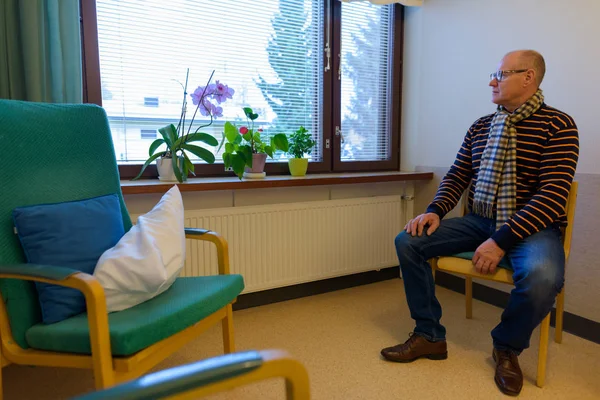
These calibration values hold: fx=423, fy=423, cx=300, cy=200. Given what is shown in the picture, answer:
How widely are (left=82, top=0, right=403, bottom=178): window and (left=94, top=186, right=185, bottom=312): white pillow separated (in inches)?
34.9

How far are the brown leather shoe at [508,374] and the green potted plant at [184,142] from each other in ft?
4.94

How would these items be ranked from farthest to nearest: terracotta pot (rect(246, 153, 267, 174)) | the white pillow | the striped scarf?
terracotta pot (rect(246, 153, 267, 174))
the striped scarf
the white pillow

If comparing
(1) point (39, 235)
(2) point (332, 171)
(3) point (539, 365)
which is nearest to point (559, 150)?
(3) point (539, 365)

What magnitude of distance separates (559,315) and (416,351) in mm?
689

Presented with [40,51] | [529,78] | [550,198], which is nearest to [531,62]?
[529,78]

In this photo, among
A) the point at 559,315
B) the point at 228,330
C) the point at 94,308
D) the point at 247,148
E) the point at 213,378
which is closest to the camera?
the point at 213,378

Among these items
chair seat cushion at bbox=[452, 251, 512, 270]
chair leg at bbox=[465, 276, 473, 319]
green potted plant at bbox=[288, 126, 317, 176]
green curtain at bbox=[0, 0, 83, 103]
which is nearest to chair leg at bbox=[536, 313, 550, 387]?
chair seat cushion at bbox=[452, 251, 512, 270]

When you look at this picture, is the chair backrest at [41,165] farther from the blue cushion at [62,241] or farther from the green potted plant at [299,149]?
the green potted plant at [299,149]

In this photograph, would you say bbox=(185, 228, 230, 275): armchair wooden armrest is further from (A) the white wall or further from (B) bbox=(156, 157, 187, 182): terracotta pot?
(A) the white wall

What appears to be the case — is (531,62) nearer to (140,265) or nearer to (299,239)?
(299,239)

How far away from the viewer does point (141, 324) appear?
1084mm

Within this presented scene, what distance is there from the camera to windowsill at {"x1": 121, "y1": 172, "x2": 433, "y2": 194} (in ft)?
6.10

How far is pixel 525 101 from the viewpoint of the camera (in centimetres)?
174

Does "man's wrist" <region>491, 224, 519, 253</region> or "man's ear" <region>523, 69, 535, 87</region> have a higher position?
"man's ear" <region>523, 69, 535, 87</region>
